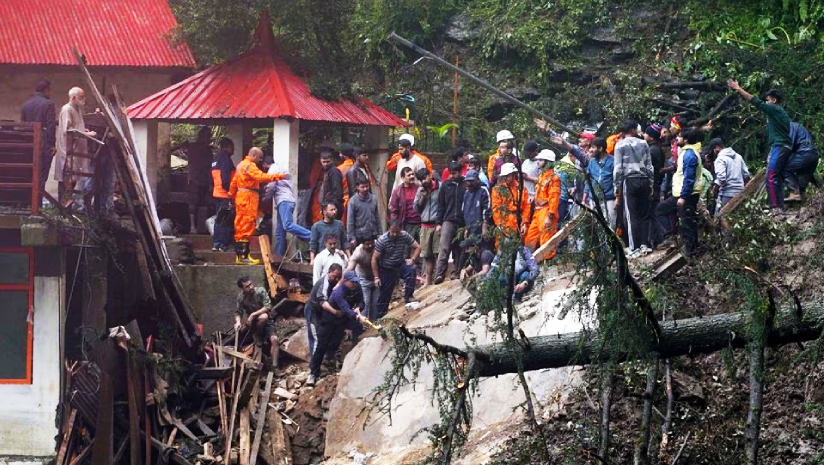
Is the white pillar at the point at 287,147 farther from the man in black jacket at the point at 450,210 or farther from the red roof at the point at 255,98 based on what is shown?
the man in black jacket at the point at 450,210

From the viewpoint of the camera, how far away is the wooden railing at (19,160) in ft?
52.9

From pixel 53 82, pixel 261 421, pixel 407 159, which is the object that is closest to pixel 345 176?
pixel 407 159

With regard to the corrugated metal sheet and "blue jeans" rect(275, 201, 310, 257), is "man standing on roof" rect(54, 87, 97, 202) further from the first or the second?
"blue jeans" rect(275, 201, 310, 257)

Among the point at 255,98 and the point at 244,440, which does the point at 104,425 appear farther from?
the point at 255,98

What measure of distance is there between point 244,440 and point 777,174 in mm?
7275

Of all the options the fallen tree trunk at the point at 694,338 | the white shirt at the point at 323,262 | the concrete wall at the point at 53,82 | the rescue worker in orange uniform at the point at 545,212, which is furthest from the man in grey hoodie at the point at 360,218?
the fallen tree trunk at the point at 694,338

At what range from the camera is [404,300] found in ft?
58.4

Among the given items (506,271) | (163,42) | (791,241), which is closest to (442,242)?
(791,241)

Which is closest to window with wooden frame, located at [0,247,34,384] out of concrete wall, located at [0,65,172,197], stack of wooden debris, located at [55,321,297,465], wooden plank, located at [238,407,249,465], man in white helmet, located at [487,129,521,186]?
stack of wooden debris, located at [55,321,297,465]

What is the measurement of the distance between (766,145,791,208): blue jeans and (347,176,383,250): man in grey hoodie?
536 cm

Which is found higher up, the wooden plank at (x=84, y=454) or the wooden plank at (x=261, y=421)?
the wooden plank at (x=261, y=421)

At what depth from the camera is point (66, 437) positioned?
16.8m

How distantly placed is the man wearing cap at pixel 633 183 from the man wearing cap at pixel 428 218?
9.65 feet

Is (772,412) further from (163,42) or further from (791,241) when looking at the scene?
(163,42)
